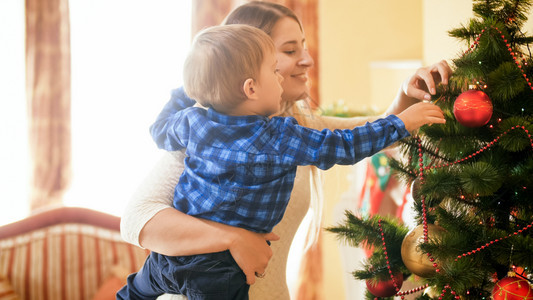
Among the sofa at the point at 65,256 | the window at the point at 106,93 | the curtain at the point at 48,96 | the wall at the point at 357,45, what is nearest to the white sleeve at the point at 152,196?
the sofa at the point at 65,256

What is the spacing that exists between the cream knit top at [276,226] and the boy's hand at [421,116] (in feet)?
1.65

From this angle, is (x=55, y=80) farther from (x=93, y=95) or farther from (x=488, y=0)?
(x=488, y=0)

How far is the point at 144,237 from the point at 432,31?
1.29 m

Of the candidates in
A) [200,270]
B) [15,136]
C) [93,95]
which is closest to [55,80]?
[93,95]

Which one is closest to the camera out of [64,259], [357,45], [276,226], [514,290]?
[514,290]

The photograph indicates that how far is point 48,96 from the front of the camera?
3.51m

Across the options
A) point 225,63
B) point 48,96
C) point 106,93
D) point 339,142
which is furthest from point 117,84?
point 339,142

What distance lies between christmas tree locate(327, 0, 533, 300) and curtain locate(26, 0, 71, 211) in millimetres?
3133

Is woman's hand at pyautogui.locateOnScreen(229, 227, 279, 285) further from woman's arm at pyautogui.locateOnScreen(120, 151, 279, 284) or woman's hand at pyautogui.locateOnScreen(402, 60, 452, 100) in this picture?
woman's hand at pyautogui.locateOnScreen(402, 60, 452, 100)

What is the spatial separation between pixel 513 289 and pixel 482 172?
0.70 ft

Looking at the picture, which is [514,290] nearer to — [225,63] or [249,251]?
[249,251]

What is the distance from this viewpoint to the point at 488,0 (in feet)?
2.98

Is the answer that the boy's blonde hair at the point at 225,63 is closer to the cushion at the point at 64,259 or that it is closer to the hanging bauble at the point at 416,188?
the hanging bauble at the point at 416,188

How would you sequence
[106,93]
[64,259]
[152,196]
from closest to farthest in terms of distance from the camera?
[152,196] → [64,259] → [106,93]
